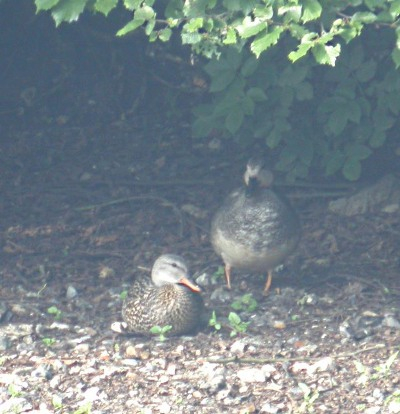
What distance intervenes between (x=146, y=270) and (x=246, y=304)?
3.02ft

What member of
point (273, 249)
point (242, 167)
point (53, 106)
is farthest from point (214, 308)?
point (53, 106)

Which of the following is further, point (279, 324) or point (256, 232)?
point (256, 232)

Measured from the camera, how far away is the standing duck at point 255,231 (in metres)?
7.60

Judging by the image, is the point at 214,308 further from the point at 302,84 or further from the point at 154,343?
the point at 302,84

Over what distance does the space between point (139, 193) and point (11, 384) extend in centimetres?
339

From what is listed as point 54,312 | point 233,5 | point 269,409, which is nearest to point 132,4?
point 233,5

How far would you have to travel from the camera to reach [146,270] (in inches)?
308

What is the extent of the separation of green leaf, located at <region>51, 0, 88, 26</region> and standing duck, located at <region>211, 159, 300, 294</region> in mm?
2575

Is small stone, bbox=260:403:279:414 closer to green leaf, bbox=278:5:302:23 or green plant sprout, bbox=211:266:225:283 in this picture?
green leaf, bbox=278:5:302:23

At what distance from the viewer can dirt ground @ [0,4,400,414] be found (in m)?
5.86

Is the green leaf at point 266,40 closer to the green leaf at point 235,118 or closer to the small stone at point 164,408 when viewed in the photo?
the small stone at point 164,408

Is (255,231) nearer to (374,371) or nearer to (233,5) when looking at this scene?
(374,371)

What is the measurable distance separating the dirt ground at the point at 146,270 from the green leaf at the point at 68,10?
201 centimetres

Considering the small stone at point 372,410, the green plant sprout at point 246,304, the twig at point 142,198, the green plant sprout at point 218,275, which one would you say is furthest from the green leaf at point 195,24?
the twig at point 142,198
